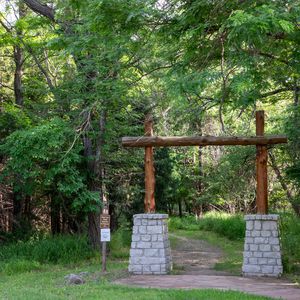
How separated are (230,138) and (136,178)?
8.63 metres

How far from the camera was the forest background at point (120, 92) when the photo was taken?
6.79m

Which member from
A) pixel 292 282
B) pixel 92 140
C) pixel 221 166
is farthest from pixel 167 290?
pixel 221 166

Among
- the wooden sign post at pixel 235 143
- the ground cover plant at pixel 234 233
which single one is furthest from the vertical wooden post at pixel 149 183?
the ground cover plant at pixel 234 233

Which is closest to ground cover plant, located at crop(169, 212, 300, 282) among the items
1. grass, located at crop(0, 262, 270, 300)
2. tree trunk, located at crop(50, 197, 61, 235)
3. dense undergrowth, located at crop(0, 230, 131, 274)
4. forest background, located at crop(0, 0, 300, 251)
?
forest background, located at crop(0, 0, 300, 251)

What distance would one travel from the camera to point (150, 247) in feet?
39.2

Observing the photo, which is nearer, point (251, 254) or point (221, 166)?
point (251, 254)

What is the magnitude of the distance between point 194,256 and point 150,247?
497 centimetres

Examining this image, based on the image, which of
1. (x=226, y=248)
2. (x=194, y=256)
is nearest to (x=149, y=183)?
(x=194, y=256)

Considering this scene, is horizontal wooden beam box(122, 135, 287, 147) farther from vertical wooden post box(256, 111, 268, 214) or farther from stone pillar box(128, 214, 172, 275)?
stone pillar box(128, 214, 172, 275)

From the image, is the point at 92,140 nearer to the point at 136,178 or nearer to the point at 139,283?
the point at 136,178

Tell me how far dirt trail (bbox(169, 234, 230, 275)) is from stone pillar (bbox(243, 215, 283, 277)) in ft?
3.74

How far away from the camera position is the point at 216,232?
22.9 m

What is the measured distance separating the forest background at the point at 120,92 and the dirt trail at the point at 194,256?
2455 millimetres

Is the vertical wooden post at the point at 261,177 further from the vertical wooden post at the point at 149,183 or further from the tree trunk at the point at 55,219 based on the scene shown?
the tree trunk at the point at 55,219
